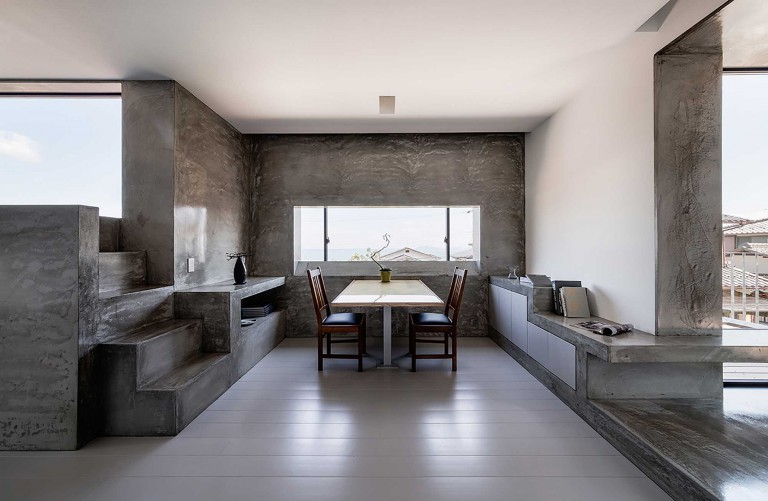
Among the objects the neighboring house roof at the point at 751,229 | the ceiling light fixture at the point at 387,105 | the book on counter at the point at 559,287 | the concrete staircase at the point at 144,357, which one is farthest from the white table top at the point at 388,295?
the neighboring house roof at the point at 751,229

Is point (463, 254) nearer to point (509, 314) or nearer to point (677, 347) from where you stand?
point (509, 314)

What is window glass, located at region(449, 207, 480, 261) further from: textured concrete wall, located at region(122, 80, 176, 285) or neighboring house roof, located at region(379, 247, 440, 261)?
textured concrete wall, located at region(122, 80, 176, 285)

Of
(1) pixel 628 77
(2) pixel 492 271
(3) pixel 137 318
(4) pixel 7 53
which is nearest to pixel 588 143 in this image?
(1) pixel 628 77

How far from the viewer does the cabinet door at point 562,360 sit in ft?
8.98

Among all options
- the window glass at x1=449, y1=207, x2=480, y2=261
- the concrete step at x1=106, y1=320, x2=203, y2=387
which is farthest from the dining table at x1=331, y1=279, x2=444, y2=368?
the concrete step at x1=106, y1=320, x2=203, y2=387

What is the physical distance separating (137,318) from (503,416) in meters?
2.79

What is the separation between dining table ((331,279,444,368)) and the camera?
10.6ft

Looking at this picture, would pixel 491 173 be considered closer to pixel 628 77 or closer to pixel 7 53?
pixel 628 77

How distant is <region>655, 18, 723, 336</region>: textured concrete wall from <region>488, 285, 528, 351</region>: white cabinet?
54.8 inches

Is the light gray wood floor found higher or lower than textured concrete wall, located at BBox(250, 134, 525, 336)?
lower

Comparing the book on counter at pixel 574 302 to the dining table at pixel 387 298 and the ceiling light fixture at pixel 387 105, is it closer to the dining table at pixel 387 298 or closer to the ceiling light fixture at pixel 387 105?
the dining table at pixel 387 298

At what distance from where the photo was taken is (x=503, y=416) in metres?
2.61

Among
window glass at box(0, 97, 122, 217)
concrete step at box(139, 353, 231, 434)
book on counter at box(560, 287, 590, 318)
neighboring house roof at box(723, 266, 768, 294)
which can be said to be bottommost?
concrete step at box(139, 353, 231, 434)

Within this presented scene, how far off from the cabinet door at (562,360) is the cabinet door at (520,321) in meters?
0.57
